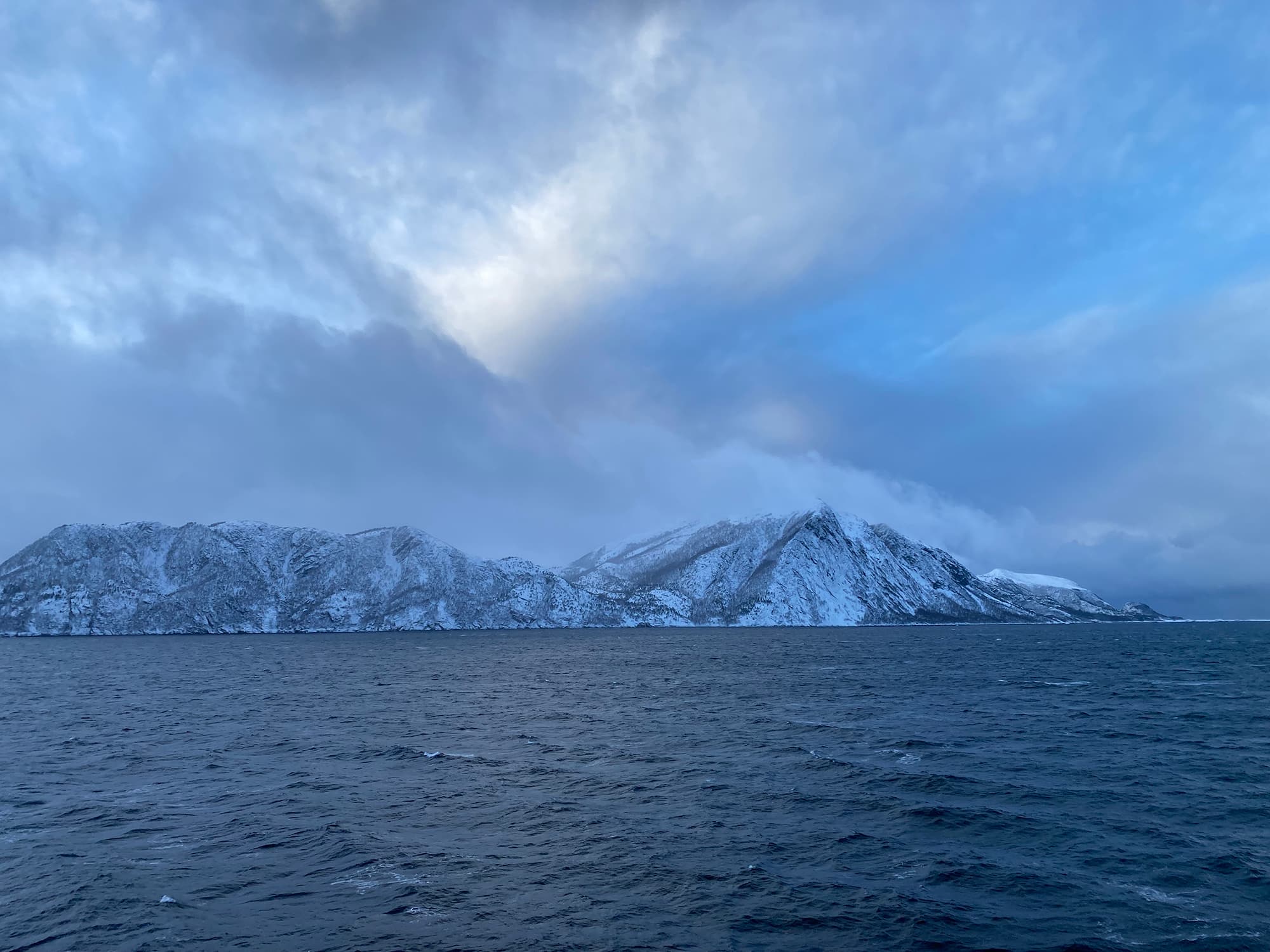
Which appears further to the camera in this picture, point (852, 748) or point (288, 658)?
point (288, 658)

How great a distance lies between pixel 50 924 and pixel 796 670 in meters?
120

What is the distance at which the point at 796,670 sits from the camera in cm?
13550

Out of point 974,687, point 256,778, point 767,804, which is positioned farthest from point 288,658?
point 767,804

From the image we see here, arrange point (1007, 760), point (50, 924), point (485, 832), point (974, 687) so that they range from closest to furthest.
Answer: point (50, 924) < point (485, 832) < point (1007, 760) < point (974, 687)

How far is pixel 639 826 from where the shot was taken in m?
40.9

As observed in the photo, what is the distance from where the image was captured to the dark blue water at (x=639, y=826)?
28859 mm

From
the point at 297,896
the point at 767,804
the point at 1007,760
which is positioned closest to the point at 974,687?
the point at 1007,760

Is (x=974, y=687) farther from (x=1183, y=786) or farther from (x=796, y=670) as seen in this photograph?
(x=1183, y=786)

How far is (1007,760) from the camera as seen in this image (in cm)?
5603

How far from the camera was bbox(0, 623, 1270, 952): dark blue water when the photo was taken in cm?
2886

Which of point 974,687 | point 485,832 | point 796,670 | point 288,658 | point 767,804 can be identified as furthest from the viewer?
point 288,658

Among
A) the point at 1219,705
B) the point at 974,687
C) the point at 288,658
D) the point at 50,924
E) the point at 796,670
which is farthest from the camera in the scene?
the point at 288,658

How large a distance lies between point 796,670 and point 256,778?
102131mm

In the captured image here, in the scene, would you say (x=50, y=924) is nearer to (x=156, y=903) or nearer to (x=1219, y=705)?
(x=156, y=903)
